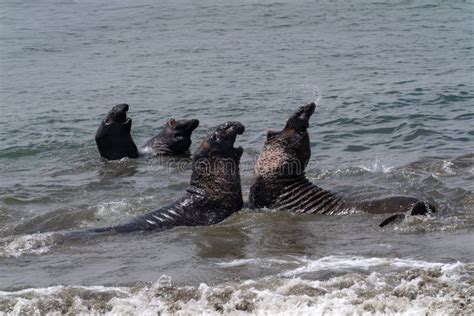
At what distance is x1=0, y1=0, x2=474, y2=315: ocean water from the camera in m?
8.05

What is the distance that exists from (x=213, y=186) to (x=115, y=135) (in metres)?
4.76

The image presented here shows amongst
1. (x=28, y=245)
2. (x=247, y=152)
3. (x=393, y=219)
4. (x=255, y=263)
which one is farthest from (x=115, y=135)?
(x=255, y=263)

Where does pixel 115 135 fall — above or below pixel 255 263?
below

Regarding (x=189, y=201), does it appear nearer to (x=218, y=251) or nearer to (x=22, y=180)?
(x=218, y=251)

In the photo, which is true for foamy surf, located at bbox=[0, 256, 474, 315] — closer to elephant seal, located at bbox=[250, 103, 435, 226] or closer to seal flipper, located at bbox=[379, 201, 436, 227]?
seal flipper, located at bbox=[379, 201, 436, 227]

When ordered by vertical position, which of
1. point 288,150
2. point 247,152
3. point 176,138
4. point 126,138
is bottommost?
point 247,152

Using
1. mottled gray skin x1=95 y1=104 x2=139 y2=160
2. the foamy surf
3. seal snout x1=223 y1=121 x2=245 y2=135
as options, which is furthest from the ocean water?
seal snout x1=223 y1=121 x2=245 y2=135

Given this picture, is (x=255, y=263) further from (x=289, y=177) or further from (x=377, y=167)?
(x=377, y=167)

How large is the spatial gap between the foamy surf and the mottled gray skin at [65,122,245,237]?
2.14 m

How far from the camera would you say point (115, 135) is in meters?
15.1

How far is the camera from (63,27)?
33562mm

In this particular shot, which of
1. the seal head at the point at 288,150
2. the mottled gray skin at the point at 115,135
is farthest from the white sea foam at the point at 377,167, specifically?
the mottled gray skin at the point at 115,135

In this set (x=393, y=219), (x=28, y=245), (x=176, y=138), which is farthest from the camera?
(x=176, y=138)

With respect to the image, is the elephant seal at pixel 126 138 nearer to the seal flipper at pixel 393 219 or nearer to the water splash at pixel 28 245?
the water splash at pixel 28 245
